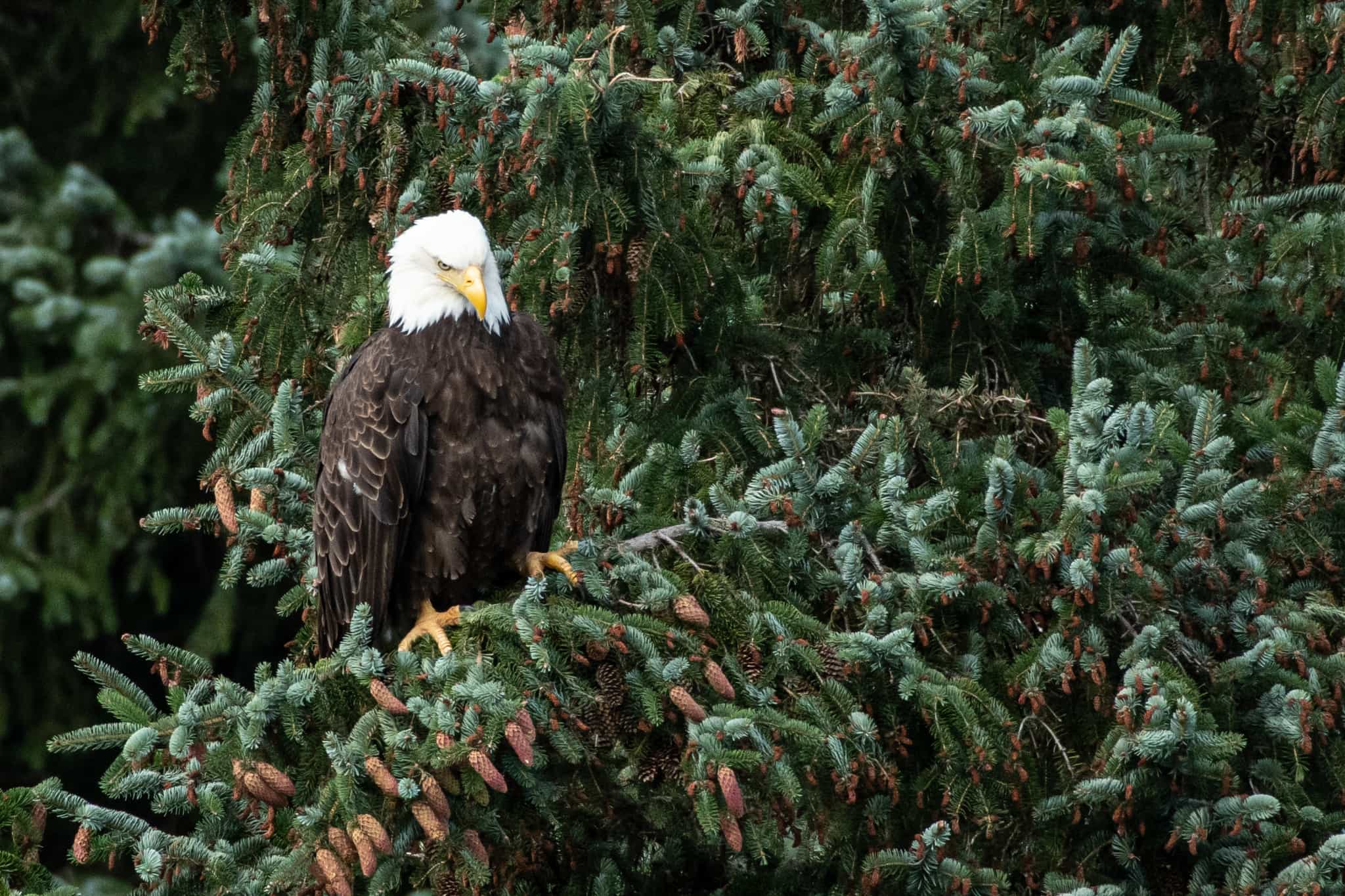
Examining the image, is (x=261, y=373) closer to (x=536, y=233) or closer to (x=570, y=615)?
(x=536, y=233)

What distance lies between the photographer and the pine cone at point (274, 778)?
3.39 meters

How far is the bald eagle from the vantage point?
444 centimetres

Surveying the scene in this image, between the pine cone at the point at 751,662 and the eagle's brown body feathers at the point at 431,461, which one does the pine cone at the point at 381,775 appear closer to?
the pine cone at the point at 751,662

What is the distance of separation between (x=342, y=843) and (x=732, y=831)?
80 cm

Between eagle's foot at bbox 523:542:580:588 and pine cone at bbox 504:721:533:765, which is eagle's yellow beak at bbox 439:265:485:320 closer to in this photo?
eagle's foot at bbox 523:542:580:588

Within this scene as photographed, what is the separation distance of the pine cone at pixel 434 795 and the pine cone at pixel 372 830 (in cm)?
11

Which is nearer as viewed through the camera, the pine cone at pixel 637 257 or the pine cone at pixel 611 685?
the pine cone at pixel 611 685

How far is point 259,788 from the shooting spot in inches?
133

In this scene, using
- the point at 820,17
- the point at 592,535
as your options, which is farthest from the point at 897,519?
the point at 820,17

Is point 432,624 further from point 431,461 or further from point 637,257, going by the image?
point 637,257

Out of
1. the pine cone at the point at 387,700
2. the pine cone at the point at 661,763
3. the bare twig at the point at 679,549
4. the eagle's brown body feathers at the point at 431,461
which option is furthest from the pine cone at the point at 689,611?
the eagle's brown body feathers at the point at 431,461

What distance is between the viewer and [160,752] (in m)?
3.57

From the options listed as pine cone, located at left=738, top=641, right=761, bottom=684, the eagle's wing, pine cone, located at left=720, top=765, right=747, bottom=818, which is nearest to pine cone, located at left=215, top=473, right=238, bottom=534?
the eagle's wing

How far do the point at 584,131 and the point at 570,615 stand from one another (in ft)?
3.81
